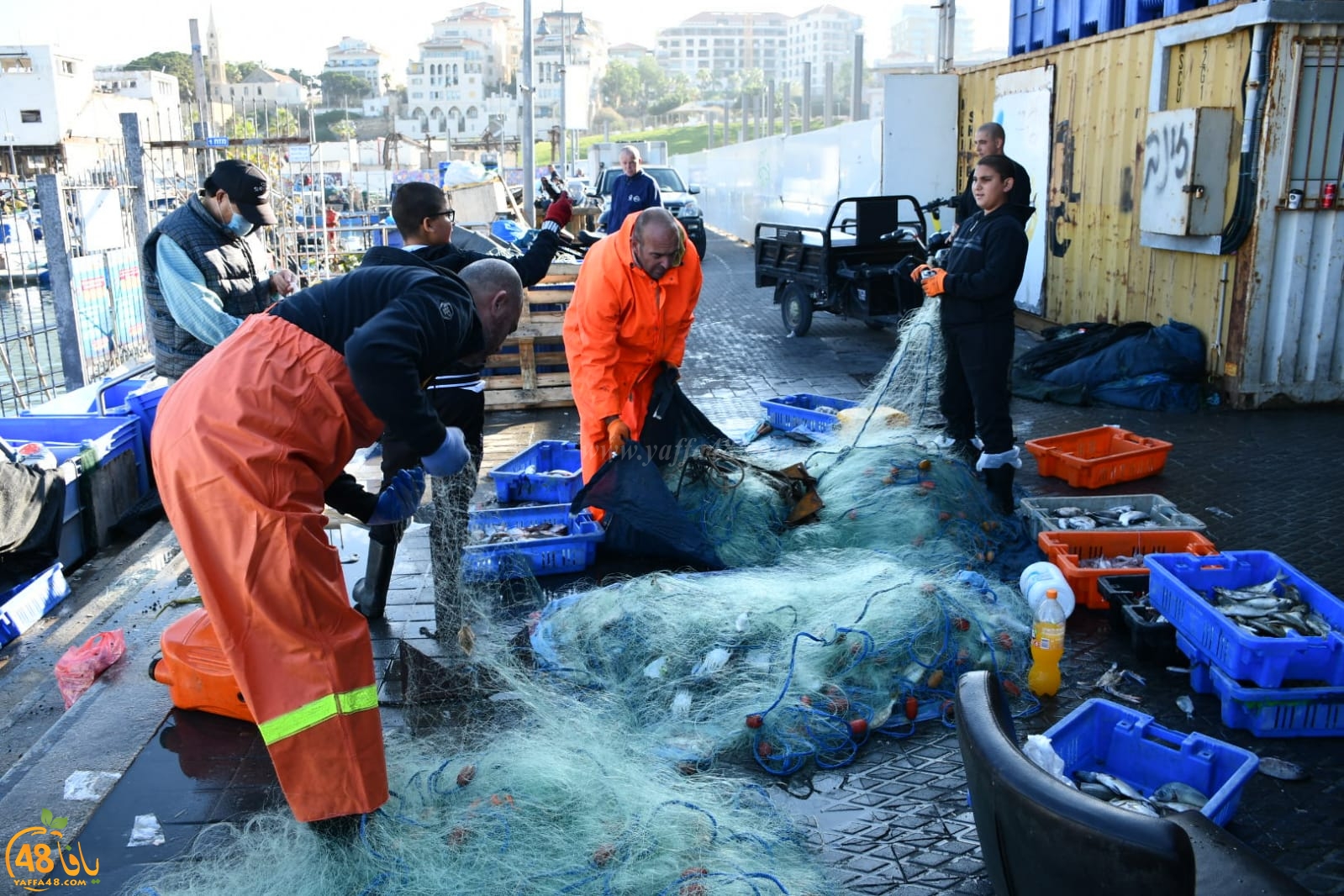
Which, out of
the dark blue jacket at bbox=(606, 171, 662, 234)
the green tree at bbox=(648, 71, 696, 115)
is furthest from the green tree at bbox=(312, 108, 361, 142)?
the dark blue jacket at bbox=(606, 171, 662, 234)

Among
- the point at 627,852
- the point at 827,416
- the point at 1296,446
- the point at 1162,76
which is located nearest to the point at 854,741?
the point at 627,852

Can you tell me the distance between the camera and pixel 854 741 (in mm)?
3471

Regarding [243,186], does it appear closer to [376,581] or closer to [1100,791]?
[376,581]

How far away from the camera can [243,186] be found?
504cm

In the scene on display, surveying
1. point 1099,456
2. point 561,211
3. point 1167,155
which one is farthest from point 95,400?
point 1167,155

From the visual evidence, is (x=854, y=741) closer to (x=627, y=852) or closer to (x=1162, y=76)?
(x=627, y=852)

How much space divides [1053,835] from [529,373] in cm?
735

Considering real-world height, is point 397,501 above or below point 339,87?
below

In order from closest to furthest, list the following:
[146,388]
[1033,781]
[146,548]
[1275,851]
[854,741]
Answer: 1. [1033,781]
2. [1275,851]
3. [854,741]
4. [146,548]
5. [146,388]

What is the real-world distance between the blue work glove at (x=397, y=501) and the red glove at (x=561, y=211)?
7.41 ft

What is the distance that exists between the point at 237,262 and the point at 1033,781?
15.9 ft

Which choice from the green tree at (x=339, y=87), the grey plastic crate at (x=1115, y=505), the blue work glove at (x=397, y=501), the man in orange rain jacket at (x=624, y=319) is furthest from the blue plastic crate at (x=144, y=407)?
the green tree at (x=339, y=87)

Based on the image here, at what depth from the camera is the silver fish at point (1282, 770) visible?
3.22m

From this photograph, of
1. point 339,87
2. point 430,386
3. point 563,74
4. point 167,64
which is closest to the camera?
point 430,386
